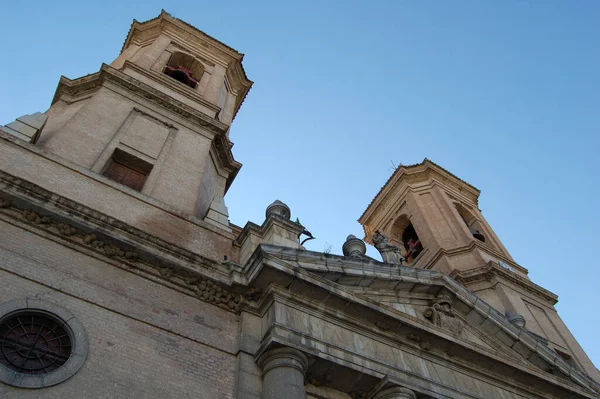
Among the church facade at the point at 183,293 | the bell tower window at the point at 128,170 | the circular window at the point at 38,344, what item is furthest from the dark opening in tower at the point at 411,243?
the circular window at the point at 38,344

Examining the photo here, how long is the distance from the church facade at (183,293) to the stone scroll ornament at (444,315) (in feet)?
0.16

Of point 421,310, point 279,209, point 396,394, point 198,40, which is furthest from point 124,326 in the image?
point 198,40

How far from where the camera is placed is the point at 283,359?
1007 cm

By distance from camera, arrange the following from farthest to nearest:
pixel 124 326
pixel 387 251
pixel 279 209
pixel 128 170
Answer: pixel 387 251 → pixel 128 170 → pixel 279 209 → pixel 124 326

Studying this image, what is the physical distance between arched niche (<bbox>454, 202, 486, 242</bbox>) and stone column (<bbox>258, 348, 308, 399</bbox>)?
19911 mm

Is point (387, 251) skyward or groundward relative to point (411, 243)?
groundward

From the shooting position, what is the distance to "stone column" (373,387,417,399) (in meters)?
11.1

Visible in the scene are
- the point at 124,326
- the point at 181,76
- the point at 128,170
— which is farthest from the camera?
the point at 181,76

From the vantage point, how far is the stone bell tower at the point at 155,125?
1427cm

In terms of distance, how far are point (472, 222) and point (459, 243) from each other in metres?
4.76

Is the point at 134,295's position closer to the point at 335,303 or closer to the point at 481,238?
the point at 335,303

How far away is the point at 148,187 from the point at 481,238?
757 inches

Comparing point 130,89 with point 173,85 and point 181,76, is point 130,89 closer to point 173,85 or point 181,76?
point 173,85

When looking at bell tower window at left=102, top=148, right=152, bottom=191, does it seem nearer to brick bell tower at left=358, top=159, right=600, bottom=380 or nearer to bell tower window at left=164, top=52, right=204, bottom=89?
bell tower window at left=164, top=52, right=204, bottom=89
